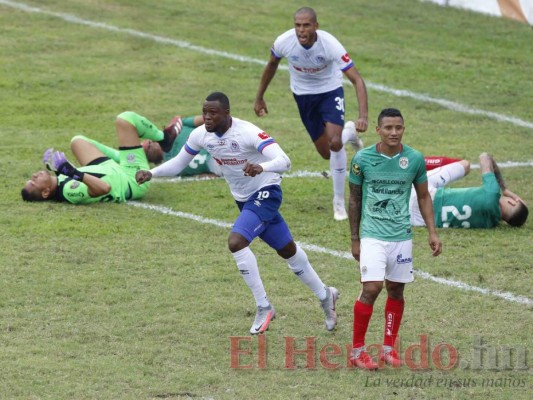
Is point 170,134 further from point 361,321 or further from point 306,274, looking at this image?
point 361,321

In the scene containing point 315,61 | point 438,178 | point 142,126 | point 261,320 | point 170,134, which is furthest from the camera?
point 170,134

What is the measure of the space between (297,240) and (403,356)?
338cm

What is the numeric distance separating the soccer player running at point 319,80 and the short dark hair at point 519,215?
185 centimetres

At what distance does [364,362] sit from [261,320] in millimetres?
1134

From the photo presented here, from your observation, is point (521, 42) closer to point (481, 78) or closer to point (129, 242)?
point (481, 78)

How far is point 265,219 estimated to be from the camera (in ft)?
32.2

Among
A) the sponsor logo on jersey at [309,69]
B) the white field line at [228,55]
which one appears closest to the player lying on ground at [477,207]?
the sponsor logo on jersey at [309,69]

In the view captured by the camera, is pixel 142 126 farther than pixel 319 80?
Yes

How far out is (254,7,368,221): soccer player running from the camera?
13.0 meters

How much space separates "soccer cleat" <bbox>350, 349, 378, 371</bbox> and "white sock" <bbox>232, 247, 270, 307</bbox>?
1051 millimetres

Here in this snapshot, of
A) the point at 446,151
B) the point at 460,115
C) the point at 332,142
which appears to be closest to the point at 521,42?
the point at 460,115

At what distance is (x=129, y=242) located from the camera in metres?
12.1

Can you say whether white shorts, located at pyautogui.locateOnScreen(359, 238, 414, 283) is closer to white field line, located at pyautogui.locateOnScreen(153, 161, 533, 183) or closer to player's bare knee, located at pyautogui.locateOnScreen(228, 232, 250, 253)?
player's bare knee, located at pyautogui.locateOnScreen(228, 232, 250, 253)

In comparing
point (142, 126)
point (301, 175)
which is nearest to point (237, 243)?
point (142, 126)
